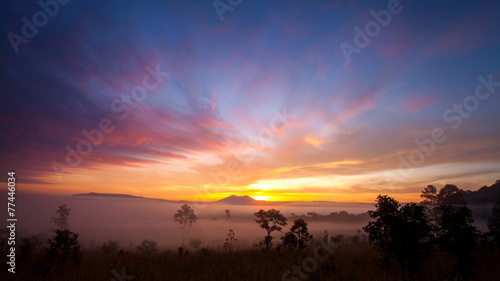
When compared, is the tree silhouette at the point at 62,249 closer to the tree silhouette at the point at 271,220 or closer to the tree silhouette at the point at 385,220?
the tree silhouette at the point at 271,220

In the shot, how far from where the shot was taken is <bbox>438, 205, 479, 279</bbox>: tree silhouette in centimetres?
885

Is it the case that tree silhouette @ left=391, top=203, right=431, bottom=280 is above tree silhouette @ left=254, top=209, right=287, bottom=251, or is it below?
above

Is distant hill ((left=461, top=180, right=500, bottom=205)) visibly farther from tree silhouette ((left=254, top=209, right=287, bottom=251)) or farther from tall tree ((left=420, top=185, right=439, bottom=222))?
tree silhouette ((left=254, top=209, right=287, bottom=251))

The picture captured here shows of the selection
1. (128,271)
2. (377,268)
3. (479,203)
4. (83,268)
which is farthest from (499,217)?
(479,203)

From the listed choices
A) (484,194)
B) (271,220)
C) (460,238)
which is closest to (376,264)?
(460,238)

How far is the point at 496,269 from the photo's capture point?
11227 millimetres

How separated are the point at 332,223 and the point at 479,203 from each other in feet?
373

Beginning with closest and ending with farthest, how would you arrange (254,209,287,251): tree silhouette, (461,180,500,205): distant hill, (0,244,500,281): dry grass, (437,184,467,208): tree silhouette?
(0,244,500,281): dry grass < (254,209,287,251): tree silhouette < (437,184,467,208): tree silhouette < (461,180,500,205): distant hill

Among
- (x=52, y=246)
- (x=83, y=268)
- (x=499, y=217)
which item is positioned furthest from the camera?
(x=499, y=217)

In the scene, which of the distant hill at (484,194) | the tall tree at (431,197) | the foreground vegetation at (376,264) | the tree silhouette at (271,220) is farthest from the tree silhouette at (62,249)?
the distant hill at (484,194)

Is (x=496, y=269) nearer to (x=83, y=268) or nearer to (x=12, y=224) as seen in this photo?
(x=83, y=268)

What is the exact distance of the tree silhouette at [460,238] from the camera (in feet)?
29.0

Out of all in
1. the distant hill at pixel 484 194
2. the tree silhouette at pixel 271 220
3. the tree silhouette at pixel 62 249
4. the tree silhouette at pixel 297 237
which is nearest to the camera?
the tree silhouette at pixel 62 249

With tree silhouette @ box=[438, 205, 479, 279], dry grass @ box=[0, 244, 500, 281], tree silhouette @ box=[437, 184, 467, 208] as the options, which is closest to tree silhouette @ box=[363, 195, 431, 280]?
tree silhouette @ box=[438, 205, 479, 279]
